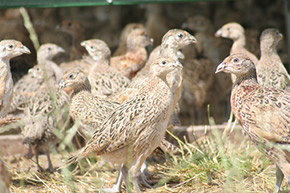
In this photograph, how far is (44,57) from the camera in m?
8.23

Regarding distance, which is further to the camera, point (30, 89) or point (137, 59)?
point (137, 59)

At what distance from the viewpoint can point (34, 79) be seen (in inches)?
319

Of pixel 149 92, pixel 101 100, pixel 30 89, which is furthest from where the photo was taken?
pixel 30 89

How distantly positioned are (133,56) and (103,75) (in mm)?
1339

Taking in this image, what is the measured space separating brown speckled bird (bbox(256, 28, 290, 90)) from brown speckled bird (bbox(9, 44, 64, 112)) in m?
2.99

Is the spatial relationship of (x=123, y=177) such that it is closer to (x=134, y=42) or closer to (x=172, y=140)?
(x=172, y=140)

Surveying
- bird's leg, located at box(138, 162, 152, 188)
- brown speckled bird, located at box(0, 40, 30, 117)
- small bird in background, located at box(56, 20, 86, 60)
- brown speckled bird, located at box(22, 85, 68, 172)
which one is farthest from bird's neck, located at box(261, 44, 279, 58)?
small bird in background, located at box(56, 20, 86, 60)

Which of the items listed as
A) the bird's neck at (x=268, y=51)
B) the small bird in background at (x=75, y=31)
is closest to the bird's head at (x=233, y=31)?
the bird's neck at (x=268, y=51)

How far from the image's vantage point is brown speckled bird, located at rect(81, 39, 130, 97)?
7113 millimetres

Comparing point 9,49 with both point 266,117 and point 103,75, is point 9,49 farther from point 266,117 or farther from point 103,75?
point 266,117

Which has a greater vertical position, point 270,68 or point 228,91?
point 270,68

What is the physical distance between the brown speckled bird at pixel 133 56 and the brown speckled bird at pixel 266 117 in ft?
10.9

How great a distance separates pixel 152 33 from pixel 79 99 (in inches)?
207

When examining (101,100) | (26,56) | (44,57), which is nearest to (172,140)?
(101,100)
